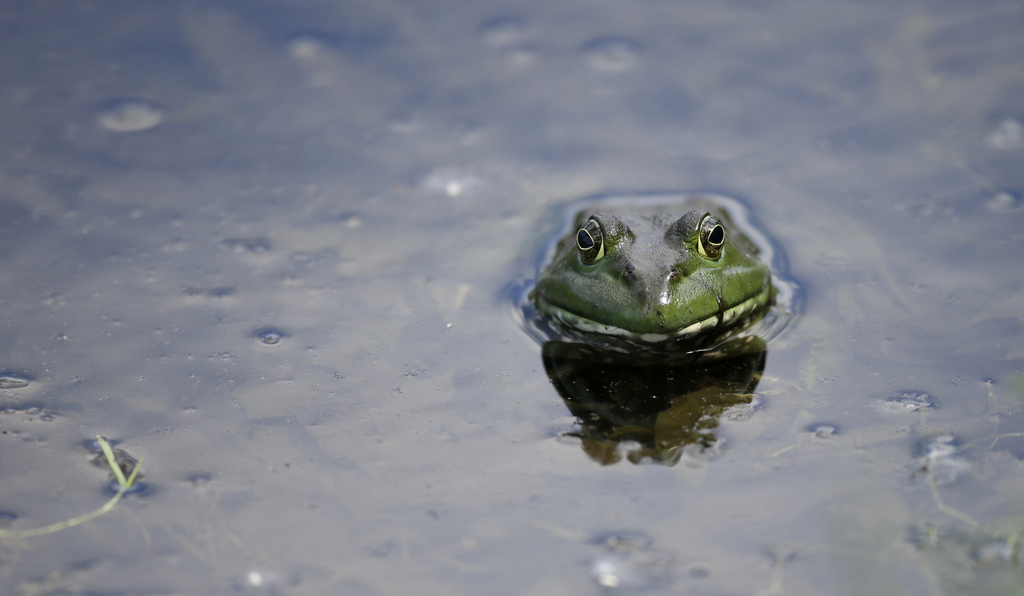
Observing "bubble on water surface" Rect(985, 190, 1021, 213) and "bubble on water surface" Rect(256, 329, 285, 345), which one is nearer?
"bubble on water surface" Rect(256, 329, 285, 345)

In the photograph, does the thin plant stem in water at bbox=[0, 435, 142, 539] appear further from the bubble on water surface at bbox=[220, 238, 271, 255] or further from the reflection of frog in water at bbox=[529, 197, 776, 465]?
the reflection of frog in water at bbox=[529, 197, 776, 465]

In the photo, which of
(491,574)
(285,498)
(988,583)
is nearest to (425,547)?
(491,574)

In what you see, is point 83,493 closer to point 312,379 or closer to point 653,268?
point 312,379

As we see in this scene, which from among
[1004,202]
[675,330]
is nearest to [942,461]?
[675,330]

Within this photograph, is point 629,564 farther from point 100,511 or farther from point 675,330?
point 100,511

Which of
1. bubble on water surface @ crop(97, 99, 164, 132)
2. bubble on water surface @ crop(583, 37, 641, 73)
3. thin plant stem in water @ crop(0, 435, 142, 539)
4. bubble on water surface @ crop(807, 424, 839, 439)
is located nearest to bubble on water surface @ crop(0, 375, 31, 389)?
thin plant stem in water @ crop(0, 435, 142, 539)
